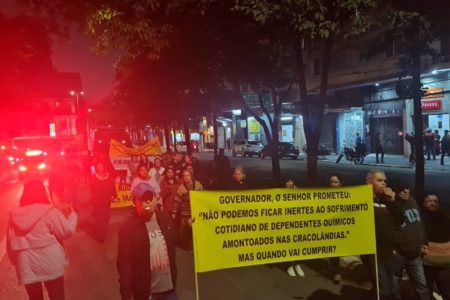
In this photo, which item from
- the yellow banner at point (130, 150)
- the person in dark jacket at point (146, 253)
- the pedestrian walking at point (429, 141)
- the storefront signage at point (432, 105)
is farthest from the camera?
the storefront signage at point (432, 105)

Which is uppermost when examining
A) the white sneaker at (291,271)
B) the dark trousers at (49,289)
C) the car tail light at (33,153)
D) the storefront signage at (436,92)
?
the storefront signage at (436,92)

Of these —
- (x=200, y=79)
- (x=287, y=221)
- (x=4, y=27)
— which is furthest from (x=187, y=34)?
(x=4, y=27)

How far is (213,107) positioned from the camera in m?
29.2

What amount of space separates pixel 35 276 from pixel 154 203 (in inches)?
57.9

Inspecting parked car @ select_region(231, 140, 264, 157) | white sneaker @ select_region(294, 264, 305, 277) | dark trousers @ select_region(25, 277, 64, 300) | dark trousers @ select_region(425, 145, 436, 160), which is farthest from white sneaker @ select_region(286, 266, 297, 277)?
parked car @ select_region(231, 140, 264, 157)

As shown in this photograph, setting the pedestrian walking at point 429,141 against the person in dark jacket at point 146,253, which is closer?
the person in dark jacket at point 146,253

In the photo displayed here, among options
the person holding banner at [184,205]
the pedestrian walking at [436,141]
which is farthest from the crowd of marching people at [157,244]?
the pedestrian walking at [436,141]

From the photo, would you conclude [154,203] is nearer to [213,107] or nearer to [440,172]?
[440,172]

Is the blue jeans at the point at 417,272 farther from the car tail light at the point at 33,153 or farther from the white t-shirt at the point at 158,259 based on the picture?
the car tail light at the point at 33,153

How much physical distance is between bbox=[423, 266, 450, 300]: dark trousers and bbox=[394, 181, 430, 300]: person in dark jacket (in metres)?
0.14

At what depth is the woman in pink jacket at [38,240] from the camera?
189 inches

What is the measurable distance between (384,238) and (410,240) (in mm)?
295

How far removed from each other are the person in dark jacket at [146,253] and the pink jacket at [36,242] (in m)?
0.96

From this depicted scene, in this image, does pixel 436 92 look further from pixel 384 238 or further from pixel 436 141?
pixel 384 238
